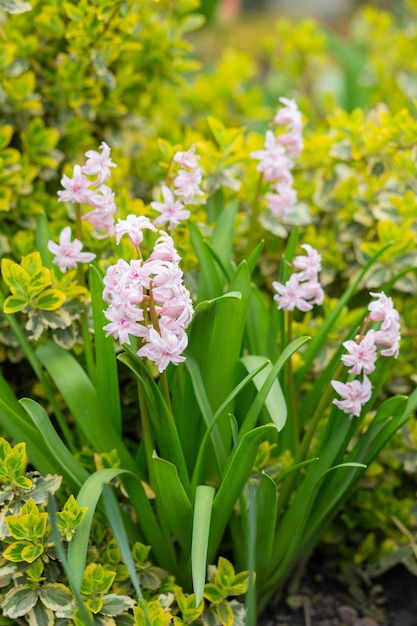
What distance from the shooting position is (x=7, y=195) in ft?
6.40

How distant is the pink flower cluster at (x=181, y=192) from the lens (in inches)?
65.0

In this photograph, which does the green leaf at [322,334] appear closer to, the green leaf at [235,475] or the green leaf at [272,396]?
the green leaf at [272,396]

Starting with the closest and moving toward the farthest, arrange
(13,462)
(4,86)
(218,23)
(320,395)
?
(13,462)
(320,395)
(4,86)
(218,23)

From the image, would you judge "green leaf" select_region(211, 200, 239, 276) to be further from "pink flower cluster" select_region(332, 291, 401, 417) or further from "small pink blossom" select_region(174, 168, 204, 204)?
"pink flower cluster" select_region(332, 291, 401, 417)

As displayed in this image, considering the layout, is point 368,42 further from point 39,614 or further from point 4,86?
point 39,614

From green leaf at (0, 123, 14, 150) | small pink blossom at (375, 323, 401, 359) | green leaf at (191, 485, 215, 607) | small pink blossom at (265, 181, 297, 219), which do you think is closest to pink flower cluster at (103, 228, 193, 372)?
green leaf at (191, 485, 215, 607)

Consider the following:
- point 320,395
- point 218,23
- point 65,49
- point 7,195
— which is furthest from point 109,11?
point 218,23

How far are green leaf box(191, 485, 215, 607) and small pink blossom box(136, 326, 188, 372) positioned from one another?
288 millimetres

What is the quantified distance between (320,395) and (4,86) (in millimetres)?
1186

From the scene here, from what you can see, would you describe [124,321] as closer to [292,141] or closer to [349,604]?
[292,141]

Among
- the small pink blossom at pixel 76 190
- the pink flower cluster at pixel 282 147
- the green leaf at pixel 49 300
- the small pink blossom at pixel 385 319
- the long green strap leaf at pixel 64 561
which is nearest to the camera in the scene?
the long green strap leaf at pixel 64 561

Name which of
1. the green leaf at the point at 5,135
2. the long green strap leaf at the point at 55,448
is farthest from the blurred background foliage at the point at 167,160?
the long green strap leaf at the point at 55,448

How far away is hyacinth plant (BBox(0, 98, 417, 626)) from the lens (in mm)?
1472

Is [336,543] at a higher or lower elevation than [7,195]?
lower
